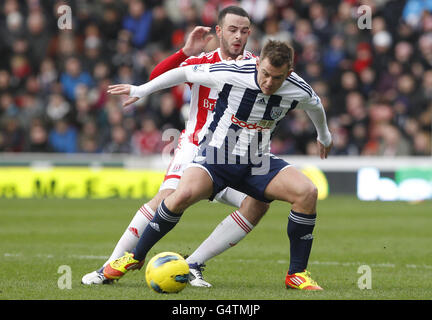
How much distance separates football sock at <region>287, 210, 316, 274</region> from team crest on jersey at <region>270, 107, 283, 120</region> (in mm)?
769

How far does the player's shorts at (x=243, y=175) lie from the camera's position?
6918 millimetres

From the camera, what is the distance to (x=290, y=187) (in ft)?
22.4

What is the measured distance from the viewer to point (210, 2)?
20406 millimetres

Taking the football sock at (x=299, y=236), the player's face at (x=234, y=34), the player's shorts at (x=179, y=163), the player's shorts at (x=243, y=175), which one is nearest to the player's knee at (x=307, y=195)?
the football sock at (x=299, y=236)

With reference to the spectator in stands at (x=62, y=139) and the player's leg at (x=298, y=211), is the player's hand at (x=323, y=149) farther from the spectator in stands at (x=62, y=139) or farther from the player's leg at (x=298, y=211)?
the spectator in stands at (x=62, y=139)

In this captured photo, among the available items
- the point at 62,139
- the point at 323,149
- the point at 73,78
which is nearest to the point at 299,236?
the point at 323,149

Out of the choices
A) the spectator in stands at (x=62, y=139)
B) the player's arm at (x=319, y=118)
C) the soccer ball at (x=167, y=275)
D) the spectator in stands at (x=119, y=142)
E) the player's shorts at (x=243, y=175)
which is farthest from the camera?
the spectator in stands at (x=62, y=139)

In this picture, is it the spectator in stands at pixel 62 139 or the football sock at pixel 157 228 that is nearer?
the football sock at pixel 157 228

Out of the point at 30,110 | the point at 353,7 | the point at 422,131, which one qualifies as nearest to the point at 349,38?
the point at 353,7

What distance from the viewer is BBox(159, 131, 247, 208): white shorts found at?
7.54m

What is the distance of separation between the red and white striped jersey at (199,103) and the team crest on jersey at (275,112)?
0.80 meters

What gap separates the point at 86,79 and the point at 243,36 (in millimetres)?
12407

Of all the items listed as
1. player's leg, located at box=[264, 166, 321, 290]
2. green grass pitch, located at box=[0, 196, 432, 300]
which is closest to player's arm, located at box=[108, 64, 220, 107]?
player's leg, located at box=[264, 166, 321, 290]

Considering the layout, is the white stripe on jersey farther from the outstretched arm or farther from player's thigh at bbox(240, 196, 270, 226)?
player's thigh at bbox(240, 196, 270, 226)
